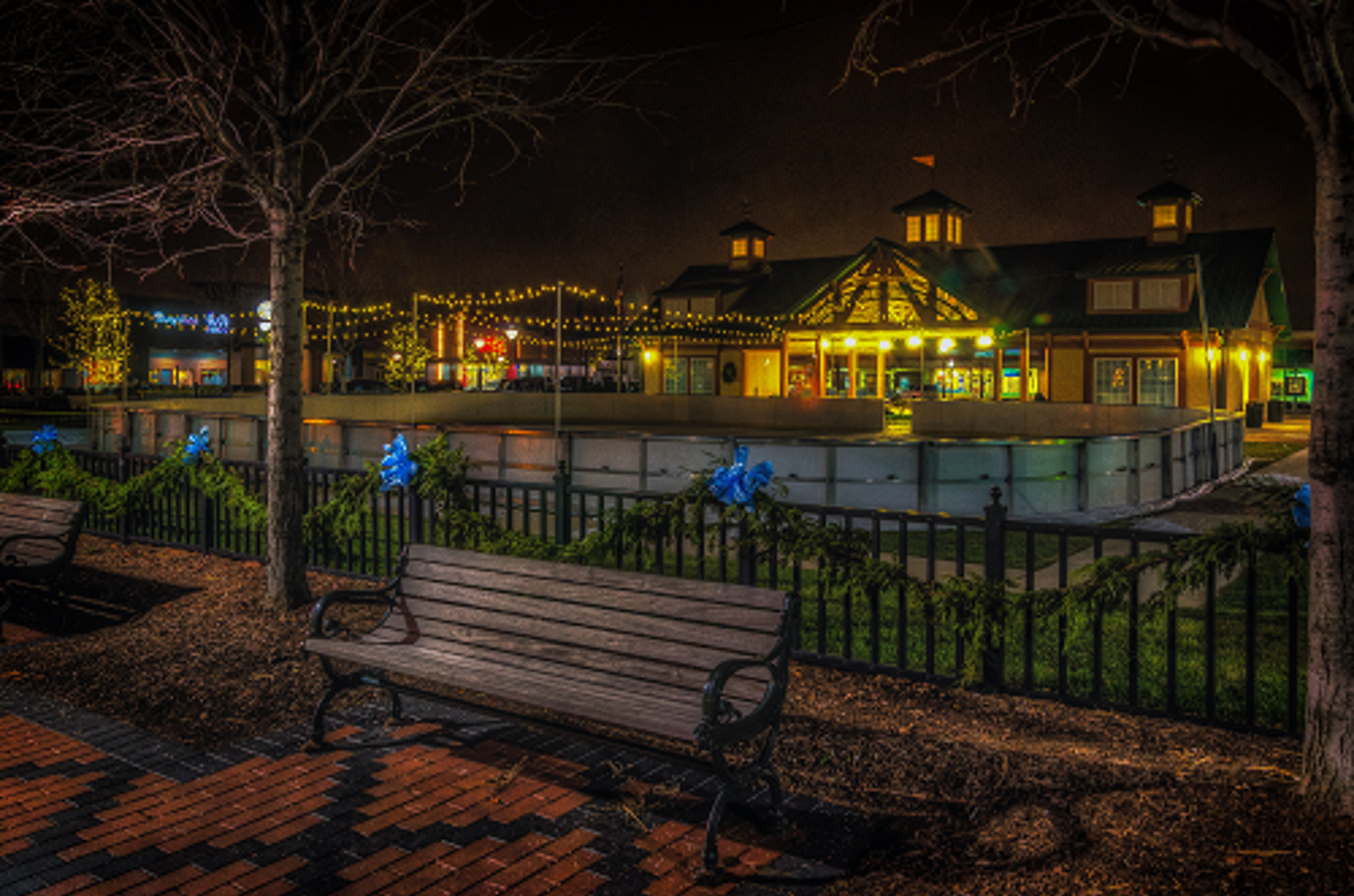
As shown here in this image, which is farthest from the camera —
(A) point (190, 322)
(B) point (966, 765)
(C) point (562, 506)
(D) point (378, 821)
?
(A) point (190, 322)

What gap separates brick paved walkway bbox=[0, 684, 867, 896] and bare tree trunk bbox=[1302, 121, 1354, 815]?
1.80 meters

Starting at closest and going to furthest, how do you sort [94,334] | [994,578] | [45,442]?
[994,578] → [45,442] → [94,334]

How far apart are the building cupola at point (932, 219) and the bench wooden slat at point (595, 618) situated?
4868 cm

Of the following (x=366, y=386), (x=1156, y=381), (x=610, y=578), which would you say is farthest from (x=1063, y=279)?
A: (x=610, y=578)

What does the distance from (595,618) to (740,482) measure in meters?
1.72

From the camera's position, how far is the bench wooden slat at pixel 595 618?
13.9ft

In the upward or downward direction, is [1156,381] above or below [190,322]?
below

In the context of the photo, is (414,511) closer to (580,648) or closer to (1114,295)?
(580,648)

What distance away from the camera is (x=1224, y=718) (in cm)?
530

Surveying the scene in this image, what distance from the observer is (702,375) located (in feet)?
172

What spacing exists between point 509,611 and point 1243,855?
330 centimetres

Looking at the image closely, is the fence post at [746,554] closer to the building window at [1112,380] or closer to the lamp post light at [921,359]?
the lamp post light at [921,359]

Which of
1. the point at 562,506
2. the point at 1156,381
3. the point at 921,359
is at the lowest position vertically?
the point at 562,506

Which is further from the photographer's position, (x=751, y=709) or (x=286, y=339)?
(x=286, y=339)
